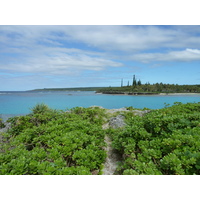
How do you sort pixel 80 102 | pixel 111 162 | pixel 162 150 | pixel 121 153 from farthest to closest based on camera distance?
pixel 80 102
pixel 121 153
pixel 111 162
pixel 162 150

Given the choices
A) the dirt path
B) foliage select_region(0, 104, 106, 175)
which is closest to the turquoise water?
foliage select_region(0, 104, 106, 175)

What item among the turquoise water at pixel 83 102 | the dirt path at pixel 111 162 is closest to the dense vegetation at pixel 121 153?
the dirt path at pixel 111 162

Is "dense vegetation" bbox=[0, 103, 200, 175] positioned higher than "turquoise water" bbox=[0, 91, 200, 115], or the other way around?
"dense vegetation" bbox=[0, 103, 200, 175]

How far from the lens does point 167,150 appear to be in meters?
2.59

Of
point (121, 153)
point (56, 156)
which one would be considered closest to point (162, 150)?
point (121, 153)

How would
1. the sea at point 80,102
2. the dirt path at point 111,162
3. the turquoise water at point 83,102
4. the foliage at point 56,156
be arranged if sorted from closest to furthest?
the foliage at point 56,156
the dirt path at point 111,162
the sea at point 80,102
the turquoise water at point 83,102

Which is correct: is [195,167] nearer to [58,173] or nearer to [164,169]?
[164,169]

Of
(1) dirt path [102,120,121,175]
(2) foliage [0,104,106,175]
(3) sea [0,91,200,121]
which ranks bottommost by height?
(3) sea [0,91,200,121]

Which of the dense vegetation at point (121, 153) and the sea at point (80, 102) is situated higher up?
the dense vegetation at point (121, 153)

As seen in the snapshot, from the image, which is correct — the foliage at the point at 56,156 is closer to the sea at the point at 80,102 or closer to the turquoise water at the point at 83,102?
the sea at the point at 80,102

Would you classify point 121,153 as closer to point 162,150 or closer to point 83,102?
point 162,150

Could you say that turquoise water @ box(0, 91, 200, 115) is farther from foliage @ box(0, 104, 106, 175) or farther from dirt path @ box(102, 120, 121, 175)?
dirt path @ box(102, 120, 121, 175)

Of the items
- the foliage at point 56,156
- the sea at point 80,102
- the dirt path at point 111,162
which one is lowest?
the sea at point 80,102

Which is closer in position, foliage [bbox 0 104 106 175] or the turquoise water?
foliage [bbox 0 104 106 175]
